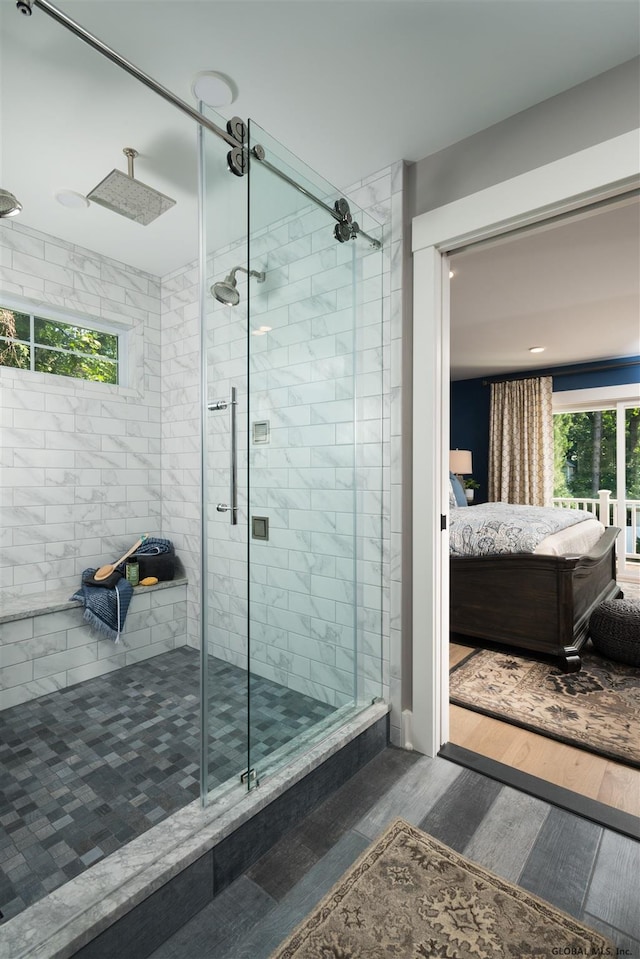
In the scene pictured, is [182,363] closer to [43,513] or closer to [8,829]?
[43,513]

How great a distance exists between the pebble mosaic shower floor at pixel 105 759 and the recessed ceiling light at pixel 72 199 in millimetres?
2371

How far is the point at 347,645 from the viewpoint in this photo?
2.11 metres

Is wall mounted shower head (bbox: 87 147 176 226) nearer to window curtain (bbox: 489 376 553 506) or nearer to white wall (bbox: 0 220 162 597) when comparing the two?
white wall (bbox: 0 220 162 597)

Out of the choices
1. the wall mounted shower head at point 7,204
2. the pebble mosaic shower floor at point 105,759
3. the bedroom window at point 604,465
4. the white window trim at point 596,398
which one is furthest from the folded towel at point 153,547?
the bedroom window at point 604,465

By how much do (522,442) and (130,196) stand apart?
18.7ft

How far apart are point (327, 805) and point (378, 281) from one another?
214 centimetres

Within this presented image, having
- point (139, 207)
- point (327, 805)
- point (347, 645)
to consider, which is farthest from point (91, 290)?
point (327, 805)

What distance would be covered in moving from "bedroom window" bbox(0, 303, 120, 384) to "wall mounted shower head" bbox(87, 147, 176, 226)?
3.52 feet

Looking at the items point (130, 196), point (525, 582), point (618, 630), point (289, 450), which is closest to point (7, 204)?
point (130, 196)

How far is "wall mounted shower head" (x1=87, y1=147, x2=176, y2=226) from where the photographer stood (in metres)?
2.05

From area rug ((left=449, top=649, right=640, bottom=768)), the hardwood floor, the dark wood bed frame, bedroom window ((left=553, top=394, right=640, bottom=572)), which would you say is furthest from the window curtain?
the hardwood floor

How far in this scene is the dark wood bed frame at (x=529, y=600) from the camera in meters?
2.98

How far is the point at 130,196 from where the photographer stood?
7.10 ft

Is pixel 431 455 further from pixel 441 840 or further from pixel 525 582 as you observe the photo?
pixel 525 582
